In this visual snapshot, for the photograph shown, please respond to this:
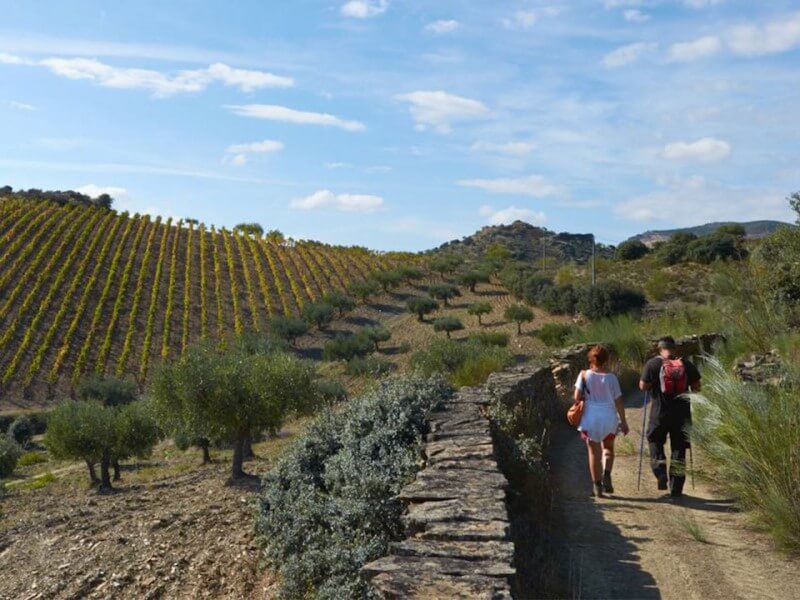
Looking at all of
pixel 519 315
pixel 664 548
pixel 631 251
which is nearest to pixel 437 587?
pixel 664 548

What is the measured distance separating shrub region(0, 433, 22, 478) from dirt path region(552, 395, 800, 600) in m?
22.8

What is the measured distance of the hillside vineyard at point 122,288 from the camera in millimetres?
42281

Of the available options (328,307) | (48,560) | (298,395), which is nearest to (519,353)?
(328,307)

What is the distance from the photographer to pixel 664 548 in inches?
264

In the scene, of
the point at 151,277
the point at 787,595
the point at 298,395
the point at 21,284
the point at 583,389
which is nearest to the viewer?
the point at 787,595

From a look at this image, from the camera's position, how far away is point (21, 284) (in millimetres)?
49938

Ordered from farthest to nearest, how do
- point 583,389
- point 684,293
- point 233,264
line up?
point 233,264 → point 684,293 → point 583,389

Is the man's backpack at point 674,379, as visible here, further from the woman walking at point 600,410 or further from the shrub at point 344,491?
the shrub at point 344,491

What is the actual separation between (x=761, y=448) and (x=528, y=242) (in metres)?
113

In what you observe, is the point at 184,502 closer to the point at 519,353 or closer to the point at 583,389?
the point at 583,389

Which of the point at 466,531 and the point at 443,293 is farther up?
the point at 443,293

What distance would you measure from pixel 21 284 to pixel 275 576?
4807 cm

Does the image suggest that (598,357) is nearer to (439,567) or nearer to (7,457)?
(439,567)

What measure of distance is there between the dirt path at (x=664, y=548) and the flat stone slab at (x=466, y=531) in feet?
4.01
